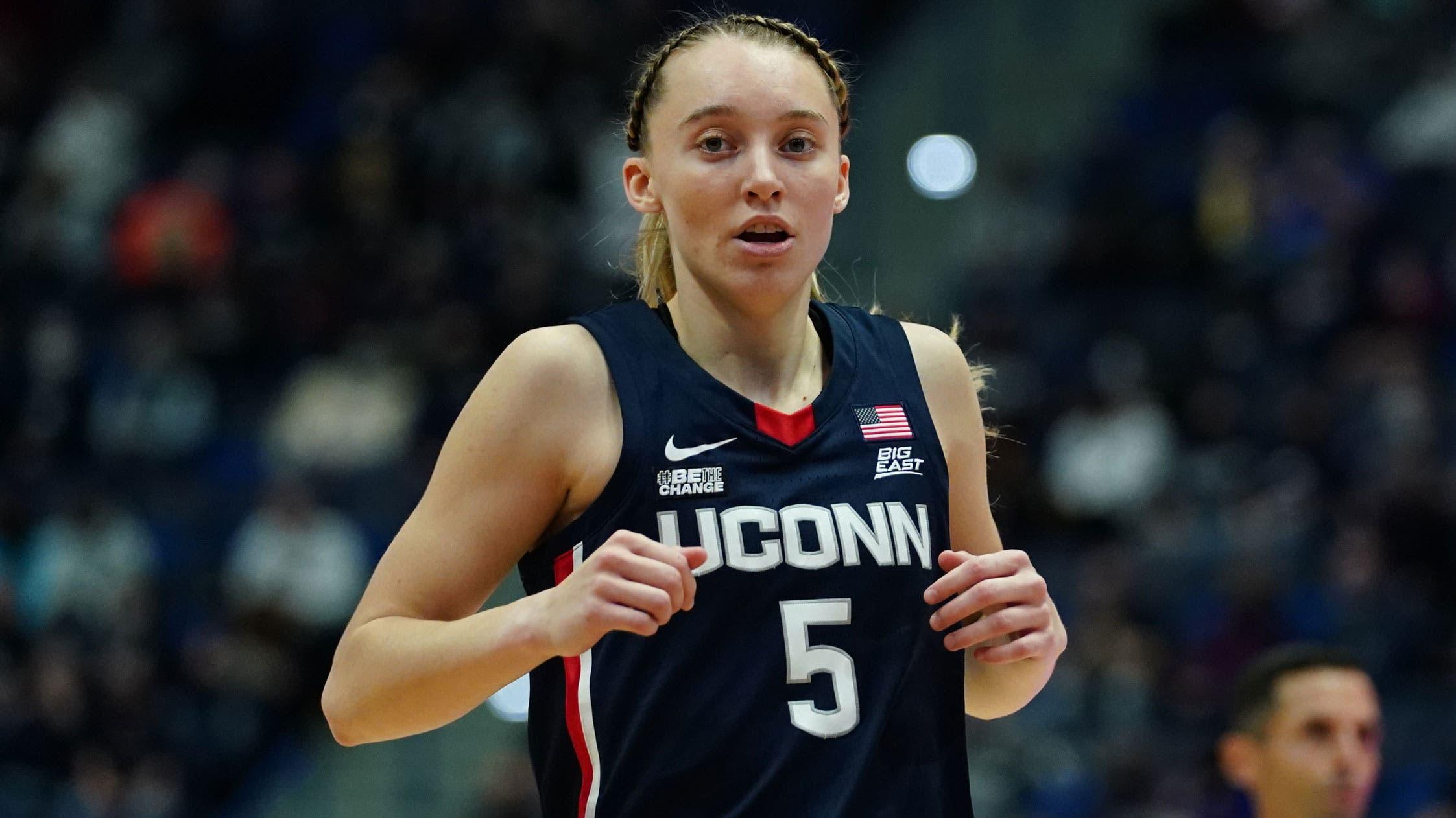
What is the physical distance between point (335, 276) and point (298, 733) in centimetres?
387

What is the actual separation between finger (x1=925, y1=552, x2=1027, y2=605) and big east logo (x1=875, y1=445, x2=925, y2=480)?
0.27m

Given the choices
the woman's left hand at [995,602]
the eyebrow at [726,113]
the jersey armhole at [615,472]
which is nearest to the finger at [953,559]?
the woman's left hand at [995,602]

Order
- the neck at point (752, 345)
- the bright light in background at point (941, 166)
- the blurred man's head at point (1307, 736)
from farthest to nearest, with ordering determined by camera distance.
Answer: the bright light in background at point (941, 166)
the blurred man's head at point (1307, 736)
the neck at point (752, 345)

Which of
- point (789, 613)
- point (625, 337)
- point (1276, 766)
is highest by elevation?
point (625, 337)

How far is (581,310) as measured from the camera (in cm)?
1370

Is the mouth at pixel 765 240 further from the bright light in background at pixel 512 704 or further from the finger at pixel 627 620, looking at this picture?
the bright light in background at pixel 512 704

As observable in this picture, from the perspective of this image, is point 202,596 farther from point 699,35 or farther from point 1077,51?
point 699,35

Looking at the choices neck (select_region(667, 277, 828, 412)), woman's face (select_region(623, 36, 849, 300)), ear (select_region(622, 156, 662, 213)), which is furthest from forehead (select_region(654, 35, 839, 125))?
neck (select_region(667, 277, 828, 412))

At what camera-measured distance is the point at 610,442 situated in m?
3.19

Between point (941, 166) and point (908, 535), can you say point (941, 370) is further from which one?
point (941, 166)

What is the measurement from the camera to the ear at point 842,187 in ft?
11.6

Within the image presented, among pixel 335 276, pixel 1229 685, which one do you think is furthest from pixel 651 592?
pixel 335 276

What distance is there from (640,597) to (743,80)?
1093 millimetres

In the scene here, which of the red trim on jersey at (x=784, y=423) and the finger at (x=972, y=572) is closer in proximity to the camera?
the finger at (x=972, y=572)
